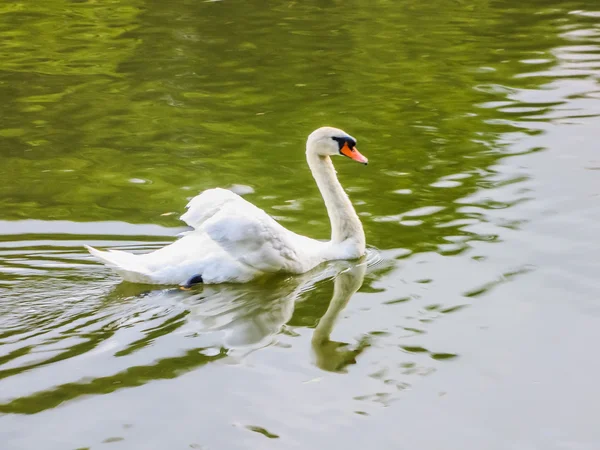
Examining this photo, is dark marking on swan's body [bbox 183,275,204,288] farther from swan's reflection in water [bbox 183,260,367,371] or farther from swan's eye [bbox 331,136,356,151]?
swan's eye [bbox 331,136,356,151]

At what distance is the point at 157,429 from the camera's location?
5.71 m

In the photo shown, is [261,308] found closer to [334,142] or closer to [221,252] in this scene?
[221,252]

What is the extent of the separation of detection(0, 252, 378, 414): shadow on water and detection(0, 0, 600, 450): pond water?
21mm

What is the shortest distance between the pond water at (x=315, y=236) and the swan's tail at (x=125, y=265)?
0.49 feet

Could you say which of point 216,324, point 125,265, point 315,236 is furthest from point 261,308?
point 315,236

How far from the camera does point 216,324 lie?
281 inches

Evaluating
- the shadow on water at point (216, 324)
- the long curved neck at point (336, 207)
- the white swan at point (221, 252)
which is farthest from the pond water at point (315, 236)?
the long curved neck at point (336, 207)

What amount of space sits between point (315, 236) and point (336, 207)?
2.18 feet

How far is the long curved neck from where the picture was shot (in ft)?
28.1

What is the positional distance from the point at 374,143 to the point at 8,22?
11.9m

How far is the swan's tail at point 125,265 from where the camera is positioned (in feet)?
24.9

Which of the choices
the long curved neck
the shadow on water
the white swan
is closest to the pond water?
the shadow on water

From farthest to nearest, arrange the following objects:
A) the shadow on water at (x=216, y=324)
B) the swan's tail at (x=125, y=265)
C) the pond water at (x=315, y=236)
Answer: the swan's tail at (x=125, y=265) < the shadow on water at (x=216, y=324) < the pond water at (x=315, y=236)

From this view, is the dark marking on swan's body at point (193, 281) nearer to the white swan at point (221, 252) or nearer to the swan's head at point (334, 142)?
the white swan at point (221, 252)
